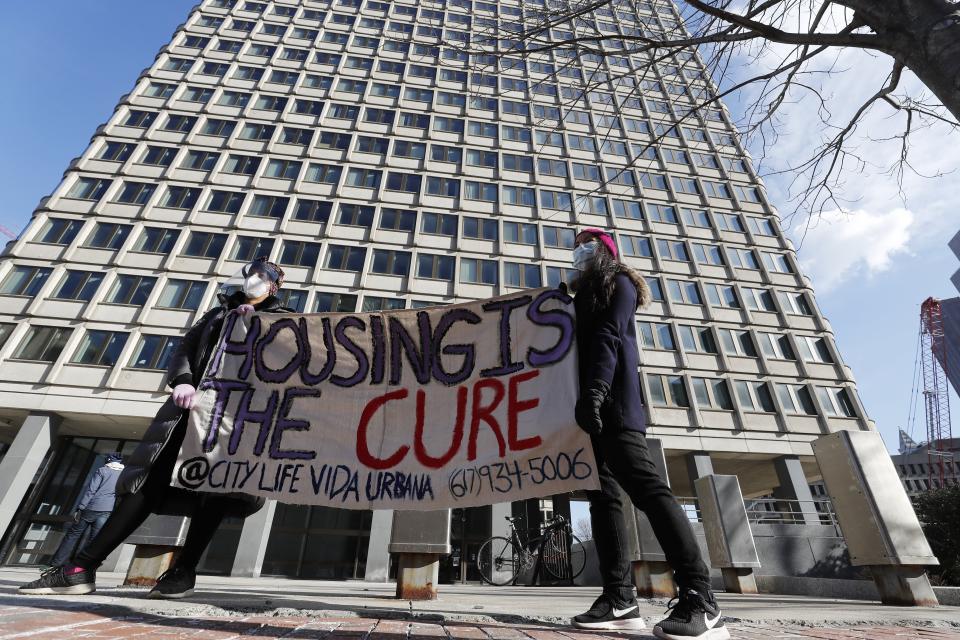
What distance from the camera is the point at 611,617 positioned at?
8.15ft

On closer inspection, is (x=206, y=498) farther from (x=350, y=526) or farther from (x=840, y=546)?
(x=350, y=526)

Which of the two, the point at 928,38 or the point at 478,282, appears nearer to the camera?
the point at 928,38

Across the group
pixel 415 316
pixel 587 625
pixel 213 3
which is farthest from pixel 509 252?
pixel 213 3

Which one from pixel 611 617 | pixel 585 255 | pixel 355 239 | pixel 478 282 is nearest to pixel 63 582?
pixel 611 617

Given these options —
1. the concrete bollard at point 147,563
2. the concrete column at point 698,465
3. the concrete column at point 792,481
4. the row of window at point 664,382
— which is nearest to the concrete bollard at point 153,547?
the concrete bollard at point 147,563

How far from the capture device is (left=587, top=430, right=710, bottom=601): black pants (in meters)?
2.31

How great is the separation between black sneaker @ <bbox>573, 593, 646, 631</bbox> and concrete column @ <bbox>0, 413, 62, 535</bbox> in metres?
21.4

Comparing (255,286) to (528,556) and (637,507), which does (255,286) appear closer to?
(637,507)

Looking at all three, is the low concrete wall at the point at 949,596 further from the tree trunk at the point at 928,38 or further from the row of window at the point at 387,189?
the row of window at the point at 387,189

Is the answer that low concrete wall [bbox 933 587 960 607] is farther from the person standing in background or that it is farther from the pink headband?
the person standing in background

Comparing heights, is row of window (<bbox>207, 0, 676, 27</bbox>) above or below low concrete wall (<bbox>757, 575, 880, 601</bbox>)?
above

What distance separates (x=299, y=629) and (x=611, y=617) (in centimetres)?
160

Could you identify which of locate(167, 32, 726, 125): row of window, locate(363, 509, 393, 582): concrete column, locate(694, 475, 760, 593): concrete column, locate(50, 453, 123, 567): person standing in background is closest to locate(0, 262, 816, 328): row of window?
locate(363, 509, 393, 582): concrete column

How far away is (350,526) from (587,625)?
17.8 m
